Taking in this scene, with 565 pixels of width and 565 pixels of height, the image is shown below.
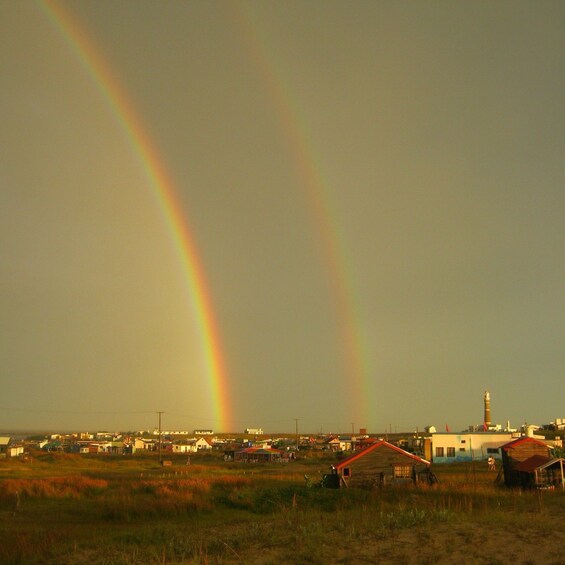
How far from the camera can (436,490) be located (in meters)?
30.6

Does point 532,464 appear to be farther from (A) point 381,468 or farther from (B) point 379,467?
(B) point 379,467

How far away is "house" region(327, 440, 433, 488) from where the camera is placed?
38344mm

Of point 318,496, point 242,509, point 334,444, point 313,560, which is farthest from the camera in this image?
point 334,444

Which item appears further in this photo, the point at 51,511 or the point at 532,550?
the point at 51,511

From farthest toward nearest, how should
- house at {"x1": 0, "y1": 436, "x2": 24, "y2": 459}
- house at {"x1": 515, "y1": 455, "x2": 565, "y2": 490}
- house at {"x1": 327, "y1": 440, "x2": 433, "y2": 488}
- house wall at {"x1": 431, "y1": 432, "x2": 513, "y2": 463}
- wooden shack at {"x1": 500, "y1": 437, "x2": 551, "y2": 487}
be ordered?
1. house at {"x1": 0, "y1": 436, "x2": 24, "y2": 459}
2. house wall at {"x1": 431, "y1": 432, "x2": 513, "y2": 463}
3. house at {"x1": 327, "y1": 440, "x2": 433, "y2": 488}
4. wooden shack at {"x1": 500, "y1": 437, "x2": 551, "y2": 487}
5. house at {"x1": 515, "y1": 455, "x2": 565, "y2": 490}

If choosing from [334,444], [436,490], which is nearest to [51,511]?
[436,490]

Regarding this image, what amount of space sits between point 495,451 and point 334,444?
5297 cm

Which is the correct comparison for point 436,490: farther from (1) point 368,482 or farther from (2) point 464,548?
(2) point 464,548

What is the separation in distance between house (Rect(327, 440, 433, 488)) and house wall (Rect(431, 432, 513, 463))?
1524 inches

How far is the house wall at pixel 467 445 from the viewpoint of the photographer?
75.4m

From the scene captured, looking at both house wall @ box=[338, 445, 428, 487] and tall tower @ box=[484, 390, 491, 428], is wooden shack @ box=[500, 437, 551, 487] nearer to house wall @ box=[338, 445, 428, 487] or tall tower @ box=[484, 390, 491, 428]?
house wall @ box=[338, 445, 428, 487]

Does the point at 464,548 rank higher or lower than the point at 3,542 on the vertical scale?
higher

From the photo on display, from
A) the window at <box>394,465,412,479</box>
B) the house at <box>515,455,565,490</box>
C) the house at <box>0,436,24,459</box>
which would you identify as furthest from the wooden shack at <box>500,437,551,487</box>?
the house at <box>0,436,24,459</box>

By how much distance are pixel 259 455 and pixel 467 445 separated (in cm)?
3455
